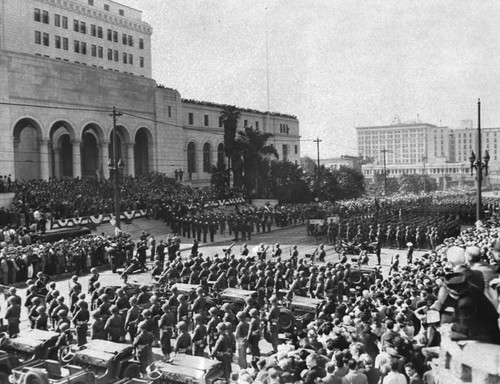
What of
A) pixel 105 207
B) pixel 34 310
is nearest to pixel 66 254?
pixel 34 310

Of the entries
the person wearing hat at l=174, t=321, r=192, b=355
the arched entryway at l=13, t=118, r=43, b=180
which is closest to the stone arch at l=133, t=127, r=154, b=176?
the arched entryway at l=13, t=118, r=43, b=180

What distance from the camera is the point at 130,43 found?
62.2 m

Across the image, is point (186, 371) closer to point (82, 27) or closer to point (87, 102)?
point (87, 102)

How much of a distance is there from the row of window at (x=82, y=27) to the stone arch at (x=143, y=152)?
11.7m

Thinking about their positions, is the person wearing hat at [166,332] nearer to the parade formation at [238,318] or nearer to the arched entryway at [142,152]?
the parade formation at [238,318]

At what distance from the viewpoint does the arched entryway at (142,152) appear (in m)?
56.1

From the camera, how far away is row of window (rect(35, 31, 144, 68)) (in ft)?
169

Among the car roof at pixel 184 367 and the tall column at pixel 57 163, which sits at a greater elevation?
the tall column at pixel 57 163

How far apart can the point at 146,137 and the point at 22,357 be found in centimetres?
4681

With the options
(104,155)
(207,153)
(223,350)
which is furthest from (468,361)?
(207,153)

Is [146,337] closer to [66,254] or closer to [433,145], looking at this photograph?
[66,254]

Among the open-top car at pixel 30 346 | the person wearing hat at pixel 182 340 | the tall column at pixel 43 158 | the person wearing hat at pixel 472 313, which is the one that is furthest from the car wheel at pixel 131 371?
the tall column at pixel 43 158

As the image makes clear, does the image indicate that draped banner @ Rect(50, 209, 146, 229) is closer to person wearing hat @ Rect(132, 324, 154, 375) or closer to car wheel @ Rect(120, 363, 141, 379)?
person wearing hat @ Rect(132, 324, 154, 375)

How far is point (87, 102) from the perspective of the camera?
4788cm
